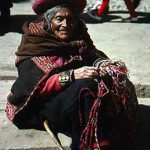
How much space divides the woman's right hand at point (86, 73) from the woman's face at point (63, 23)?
352mm

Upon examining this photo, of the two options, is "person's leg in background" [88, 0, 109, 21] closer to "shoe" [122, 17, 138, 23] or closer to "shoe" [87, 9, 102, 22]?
"shoe" [87, 9, 102, 22]

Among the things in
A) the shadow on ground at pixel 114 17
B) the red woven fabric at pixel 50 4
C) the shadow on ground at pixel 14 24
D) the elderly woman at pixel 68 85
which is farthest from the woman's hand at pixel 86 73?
the shadow on ground at pixel 114 17

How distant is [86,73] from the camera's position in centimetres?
310

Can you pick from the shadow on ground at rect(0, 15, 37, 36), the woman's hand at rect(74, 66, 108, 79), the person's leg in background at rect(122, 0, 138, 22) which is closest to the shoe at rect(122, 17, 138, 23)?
the person's leg in background at rect(122, 0, 138, 22)

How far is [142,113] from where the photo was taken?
407cm

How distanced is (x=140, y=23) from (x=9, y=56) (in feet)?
8.97

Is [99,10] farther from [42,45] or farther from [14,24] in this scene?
[42,45]

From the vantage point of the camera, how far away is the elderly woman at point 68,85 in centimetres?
306

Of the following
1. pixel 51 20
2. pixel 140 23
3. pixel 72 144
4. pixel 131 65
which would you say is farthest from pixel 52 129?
pixel 140 23

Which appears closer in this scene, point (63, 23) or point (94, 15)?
point (63, 23)

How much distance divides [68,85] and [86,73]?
153 millimetres

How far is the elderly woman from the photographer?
306cm

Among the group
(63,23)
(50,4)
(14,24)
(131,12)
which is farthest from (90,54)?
(131,12)

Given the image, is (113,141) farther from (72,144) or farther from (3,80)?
(3,80)
